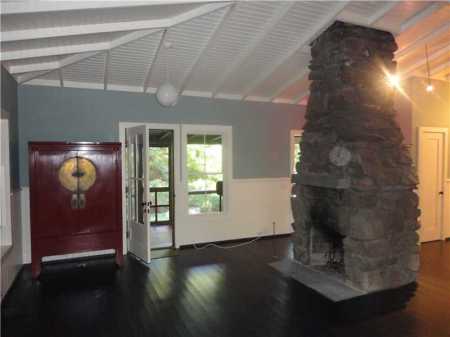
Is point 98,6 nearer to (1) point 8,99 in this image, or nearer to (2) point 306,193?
(1) point 8,99

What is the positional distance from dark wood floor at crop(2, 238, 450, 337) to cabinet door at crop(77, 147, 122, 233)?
25.0 inches

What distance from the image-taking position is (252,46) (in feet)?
12.8

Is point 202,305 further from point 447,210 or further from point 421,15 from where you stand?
point 447,210

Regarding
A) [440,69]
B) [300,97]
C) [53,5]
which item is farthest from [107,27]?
[440,69]

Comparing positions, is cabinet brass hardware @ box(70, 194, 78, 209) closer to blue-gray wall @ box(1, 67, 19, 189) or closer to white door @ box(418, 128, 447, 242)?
blue-gray wall @ box(1, 67, 19, 189)

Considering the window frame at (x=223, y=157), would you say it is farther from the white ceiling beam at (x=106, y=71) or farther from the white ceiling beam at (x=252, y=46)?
the white ceiling beam at (x=106, y=71)

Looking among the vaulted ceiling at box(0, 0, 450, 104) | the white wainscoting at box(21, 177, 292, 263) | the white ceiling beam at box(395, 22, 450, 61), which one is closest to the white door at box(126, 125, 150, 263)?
the white wainscoting at box(21, 177, 292, 263)

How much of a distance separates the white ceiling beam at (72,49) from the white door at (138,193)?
1.24 m

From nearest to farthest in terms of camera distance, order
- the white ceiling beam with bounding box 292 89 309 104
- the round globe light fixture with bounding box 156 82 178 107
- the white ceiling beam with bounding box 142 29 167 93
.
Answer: the white ceiling beam with bounding box 142 29 167 93
the round globe light fixture with bounding box 156 82 178 107
the white ceiling beam with bounding box 292 89 309 104

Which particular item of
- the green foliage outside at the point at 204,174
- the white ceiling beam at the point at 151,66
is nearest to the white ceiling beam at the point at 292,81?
the green foliage outside at the point at 204,174

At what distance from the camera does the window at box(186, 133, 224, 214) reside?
5.47m

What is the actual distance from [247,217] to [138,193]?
211 cm

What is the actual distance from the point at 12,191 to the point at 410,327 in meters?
4.57

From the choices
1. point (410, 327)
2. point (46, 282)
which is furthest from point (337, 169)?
point (46, 282)
